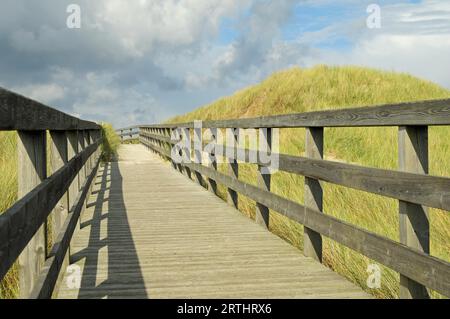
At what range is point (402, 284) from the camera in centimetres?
357

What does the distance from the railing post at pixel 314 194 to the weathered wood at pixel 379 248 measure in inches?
3.8

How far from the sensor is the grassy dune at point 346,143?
505 centimetres

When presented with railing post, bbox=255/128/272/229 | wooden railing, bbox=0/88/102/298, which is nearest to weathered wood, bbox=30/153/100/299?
wooden railing, bbox=0/88/102/298

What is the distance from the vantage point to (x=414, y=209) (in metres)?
3.45

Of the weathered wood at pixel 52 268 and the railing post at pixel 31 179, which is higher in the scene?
the railing post at pixel 31 179

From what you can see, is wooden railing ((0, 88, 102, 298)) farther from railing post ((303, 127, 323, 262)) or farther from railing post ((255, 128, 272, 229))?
railing post ((255, 128, 272, 229))

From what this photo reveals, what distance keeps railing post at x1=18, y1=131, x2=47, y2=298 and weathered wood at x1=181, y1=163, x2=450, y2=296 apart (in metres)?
2.32

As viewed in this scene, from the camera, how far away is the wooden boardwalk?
4.09 m

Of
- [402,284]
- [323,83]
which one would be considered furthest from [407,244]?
[323,83]

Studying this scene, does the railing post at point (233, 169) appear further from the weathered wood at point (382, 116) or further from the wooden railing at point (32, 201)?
the wooden railing at point (32, 201)

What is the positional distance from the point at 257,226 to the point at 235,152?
1.50 meters

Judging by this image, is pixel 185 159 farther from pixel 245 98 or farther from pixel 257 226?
pixel 245 98

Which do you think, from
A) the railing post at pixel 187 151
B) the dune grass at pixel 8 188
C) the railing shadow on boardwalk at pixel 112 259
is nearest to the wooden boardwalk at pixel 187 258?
the railing shadow on boardwalk at pixel 112 259
